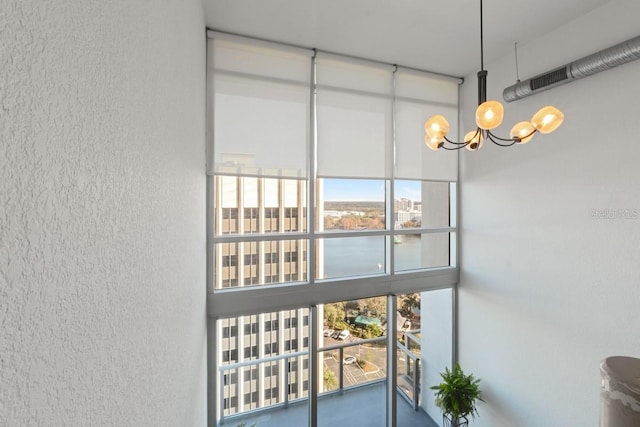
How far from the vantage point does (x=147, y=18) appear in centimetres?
73

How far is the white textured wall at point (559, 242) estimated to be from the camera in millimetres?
2102

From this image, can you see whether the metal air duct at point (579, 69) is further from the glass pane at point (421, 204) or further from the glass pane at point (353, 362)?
the glass pane at point (353, 362)

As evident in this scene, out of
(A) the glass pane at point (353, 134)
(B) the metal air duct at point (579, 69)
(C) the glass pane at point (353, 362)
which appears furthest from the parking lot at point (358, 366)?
(B) the metal air duct at point (579, 69)

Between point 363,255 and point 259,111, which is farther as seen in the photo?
point 363,255

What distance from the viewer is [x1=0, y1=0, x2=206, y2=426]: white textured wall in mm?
275

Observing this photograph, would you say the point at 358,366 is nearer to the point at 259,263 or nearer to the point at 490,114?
the point at 259,263

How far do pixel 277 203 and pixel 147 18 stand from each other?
2.24 meters

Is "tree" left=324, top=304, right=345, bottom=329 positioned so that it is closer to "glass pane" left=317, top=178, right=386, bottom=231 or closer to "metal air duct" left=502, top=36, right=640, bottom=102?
"glass pane" left=317, top=178, right=386, bottom=231

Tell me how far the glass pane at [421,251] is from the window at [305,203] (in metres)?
0.02

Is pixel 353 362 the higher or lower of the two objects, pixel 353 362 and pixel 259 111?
the lower

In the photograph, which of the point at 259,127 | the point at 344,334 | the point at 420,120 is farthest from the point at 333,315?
the point at 420,120

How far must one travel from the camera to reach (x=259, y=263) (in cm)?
289

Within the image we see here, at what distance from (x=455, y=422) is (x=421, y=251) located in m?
2.01

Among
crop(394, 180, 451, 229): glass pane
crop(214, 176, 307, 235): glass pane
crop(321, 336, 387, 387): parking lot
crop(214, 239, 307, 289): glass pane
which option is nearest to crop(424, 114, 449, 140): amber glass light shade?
crop(214, 176, 307, 235): glass pane
